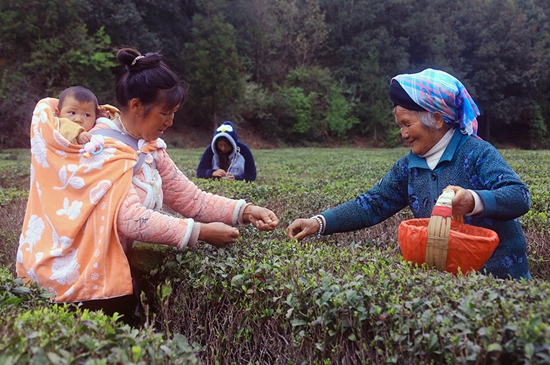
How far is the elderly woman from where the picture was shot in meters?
2.50

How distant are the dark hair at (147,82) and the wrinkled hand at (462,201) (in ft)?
5.57

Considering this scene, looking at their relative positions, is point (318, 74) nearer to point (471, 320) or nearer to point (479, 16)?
point (479, 16)

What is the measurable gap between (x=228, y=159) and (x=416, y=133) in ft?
18.1

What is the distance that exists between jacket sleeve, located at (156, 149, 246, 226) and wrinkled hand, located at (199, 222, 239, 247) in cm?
39

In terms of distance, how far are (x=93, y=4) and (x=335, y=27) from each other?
23960 millimetres

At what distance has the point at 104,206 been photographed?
8.28 ft

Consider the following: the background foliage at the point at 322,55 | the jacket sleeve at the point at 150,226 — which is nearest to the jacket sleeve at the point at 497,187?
the jacket sleeve at the point at 150,226

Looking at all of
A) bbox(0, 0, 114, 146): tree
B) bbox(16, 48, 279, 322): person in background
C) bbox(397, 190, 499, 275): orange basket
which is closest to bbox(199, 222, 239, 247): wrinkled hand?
bbox(16, 48, 279, 322): person in background

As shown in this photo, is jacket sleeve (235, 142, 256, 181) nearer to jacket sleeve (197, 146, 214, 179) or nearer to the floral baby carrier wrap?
jacket sleeve (197, 146, 214, 179)

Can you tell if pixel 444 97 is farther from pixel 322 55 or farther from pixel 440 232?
pixel 322 55

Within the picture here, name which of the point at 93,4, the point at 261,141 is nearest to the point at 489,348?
the point at 93,4

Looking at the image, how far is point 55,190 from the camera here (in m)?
2.61

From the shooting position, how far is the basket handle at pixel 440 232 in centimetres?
225

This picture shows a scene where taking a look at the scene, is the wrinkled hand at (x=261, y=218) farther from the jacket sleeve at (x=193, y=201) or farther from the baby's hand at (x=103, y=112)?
the baby's hand at (x=103, y=112)
